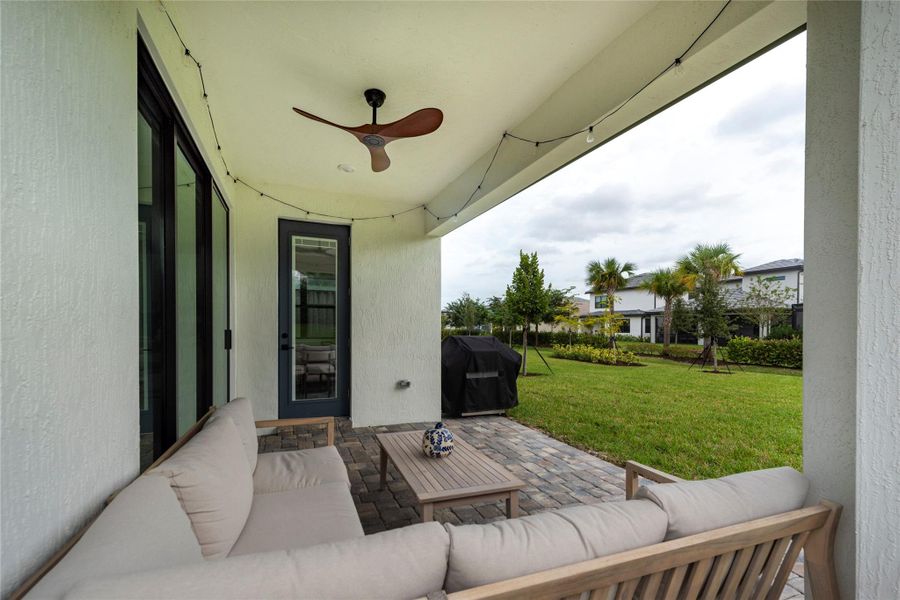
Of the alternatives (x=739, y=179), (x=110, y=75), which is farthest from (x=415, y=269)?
(x=739, y=179)

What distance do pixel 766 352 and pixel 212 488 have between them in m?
12.6

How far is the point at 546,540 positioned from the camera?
900 mm

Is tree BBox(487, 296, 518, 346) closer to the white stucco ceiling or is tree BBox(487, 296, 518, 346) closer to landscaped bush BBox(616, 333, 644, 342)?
landscaped bush BBox(616, 333, 644, 342)

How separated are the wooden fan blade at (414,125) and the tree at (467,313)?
11041 millimetres

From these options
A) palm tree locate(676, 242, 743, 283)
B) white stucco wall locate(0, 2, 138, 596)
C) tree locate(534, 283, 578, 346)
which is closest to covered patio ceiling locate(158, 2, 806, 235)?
white stucco wall locate(0, 2, 138, 596)

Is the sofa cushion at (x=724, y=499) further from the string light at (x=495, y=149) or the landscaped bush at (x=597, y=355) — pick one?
the landscaped bush at (x=597, y=355)

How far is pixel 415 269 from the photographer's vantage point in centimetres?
498

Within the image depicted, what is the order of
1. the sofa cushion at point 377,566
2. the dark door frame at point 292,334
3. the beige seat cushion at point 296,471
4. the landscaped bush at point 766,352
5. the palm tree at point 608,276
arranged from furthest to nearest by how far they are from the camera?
the palm tree at point 608,276, the landscaped bush at point 766,352, the dark door frame at point 292,334, the beige seat cushion at point 296,471, the sofa cushion at point 377,566

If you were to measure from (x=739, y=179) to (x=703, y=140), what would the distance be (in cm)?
313

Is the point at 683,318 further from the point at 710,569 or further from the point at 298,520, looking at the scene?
the point at 298,520

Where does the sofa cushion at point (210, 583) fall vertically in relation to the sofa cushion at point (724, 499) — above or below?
above

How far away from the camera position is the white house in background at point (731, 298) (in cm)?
958

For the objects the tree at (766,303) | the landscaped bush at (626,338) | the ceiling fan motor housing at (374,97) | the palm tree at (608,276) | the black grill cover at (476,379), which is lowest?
the landscaped bush at (626,338)

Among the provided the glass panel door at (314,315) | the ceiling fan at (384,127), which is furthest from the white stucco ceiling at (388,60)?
the glass panel door at (314,315)
